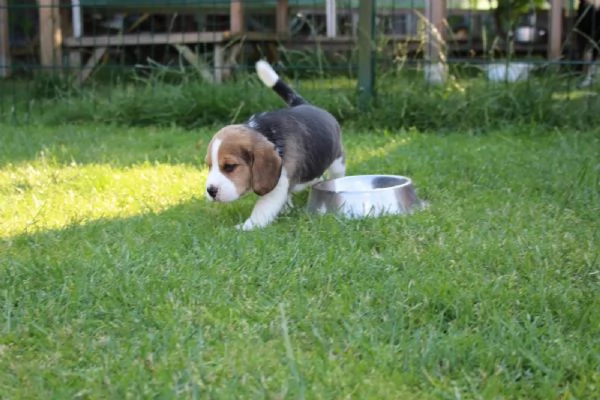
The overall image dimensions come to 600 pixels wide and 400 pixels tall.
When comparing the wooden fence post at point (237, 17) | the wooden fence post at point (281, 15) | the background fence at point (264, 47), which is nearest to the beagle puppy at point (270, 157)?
the background fence at point (264, 47)

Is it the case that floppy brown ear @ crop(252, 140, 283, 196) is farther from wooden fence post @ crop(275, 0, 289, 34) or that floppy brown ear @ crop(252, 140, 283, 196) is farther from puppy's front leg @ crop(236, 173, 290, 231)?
wooden fence post @ crop(275, 0, 289, 34)

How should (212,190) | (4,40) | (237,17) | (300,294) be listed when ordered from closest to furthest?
(300,294), (212,190), (237,17), (4,40)

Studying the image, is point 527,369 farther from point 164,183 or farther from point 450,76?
point 450,76

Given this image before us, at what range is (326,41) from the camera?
9.23 m

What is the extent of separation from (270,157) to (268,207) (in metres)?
0.23

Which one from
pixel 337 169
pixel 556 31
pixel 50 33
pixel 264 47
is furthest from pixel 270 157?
pixel 556 31

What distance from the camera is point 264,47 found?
8.96m

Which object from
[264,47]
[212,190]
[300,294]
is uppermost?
[264,47]

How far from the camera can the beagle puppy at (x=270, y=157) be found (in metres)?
3.43

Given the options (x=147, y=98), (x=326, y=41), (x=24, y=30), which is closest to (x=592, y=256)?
(x=147, y=98)

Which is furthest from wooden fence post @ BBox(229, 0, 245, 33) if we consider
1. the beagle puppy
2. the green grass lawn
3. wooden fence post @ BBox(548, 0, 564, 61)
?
the beagle puppy

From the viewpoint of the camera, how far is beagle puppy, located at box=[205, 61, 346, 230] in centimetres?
343

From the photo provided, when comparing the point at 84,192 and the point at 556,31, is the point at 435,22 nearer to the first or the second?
the point at 556,31

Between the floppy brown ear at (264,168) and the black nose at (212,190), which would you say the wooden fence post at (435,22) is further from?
the black nose at (212,190)
